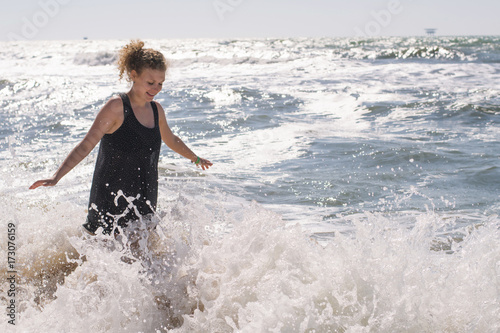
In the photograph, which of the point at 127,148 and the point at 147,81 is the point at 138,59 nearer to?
the point at 147,81

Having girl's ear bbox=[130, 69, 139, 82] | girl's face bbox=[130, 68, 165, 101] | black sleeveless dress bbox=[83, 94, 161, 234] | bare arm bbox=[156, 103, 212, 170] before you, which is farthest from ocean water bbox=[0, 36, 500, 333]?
girl's ear bbox=[130, 69, 139, 82]

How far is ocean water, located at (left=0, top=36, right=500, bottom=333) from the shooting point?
295cm

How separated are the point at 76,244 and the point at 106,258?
9.9 inches

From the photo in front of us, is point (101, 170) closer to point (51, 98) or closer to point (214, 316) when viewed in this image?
point (214, 316)

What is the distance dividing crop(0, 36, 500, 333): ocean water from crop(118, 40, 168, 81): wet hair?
1.04 meters

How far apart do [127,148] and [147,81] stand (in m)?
0.48

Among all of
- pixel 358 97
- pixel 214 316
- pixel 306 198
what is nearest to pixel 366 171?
pixel 306 198

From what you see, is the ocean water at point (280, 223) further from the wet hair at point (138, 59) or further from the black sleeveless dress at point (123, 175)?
the wet hair at point (138, 59)

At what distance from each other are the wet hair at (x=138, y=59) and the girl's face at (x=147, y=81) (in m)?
0.03

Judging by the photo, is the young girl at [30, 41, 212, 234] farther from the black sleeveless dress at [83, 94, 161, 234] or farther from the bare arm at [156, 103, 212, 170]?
the bare arm at [156, 103, 212, 170]

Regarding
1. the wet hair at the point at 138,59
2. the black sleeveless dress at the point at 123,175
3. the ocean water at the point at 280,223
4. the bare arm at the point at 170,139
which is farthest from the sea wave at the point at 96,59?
the black sleeveless dress at the point at 123,175

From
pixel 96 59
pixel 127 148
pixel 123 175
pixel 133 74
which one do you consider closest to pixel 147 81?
pixel 133 74

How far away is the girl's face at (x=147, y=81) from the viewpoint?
138 inches

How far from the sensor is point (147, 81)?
11.5ft
